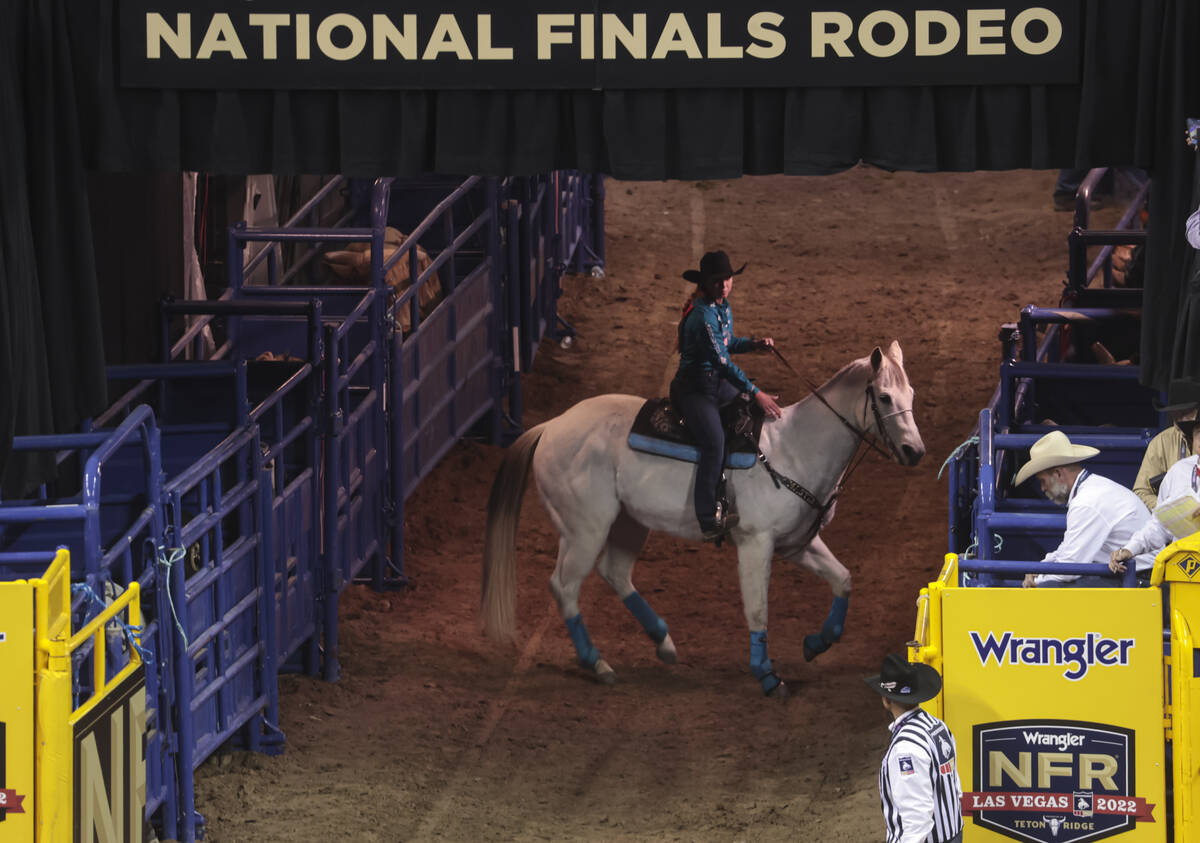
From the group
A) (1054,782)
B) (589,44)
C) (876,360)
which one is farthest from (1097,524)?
(876,360)

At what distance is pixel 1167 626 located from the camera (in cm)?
788

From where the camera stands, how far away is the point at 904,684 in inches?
276

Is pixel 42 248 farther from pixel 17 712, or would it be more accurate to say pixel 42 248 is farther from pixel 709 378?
pixel 709 378

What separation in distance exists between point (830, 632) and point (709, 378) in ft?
6.15

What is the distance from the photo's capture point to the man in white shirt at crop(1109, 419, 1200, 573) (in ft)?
27.2

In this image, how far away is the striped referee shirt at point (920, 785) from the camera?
6797mm

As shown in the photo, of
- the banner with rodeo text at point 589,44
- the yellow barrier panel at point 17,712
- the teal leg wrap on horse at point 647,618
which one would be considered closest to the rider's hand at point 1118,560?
the banner with rodeo text at point 589,44

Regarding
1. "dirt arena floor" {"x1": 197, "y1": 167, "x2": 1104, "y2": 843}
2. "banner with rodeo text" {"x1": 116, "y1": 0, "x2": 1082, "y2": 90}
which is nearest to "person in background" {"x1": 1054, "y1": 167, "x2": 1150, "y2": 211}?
"dirt arena floor" {"x1": 197, "y1": 167, "x2": 1104, "y2": 843}

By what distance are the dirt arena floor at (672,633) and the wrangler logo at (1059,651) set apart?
1920mm

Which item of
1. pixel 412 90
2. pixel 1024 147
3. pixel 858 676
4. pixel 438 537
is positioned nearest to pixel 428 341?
pixel 438 537

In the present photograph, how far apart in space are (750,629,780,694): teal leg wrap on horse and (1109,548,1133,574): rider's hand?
4493 mm

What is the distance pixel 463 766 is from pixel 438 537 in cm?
471

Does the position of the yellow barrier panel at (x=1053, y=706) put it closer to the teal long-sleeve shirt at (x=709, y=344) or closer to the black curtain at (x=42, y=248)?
the black curtain at (x=42, y=248)

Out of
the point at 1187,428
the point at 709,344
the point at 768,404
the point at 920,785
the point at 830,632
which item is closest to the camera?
the point at 920,785
